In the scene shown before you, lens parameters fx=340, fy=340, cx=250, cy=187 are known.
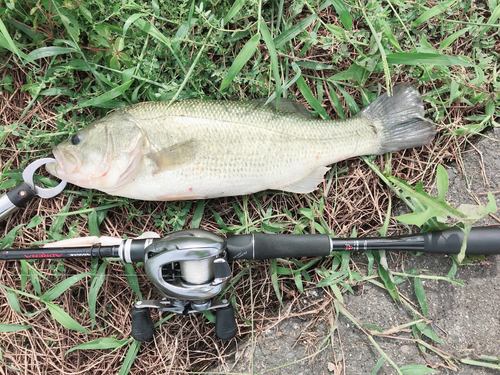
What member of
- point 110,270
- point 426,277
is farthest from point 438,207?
point 110,270

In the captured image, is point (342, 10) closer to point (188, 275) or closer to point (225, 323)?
point (188, 275)

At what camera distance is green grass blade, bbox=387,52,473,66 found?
2.17 metres

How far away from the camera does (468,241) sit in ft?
7.14

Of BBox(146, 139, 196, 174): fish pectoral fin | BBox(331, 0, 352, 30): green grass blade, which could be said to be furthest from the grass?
BBox(146, 139, 196, 174): fish pectoral fin

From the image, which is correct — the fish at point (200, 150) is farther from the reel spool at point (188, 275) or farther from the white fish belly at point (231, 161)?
the reel spool at point (188, 275)

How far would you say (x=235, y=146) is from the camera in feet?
7.39

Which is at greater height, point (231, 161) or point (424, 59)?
Result: point (424, 59)

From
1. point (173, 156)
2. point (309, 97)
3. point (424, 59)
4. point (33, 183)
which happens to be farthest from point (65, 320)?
point (424, 59)

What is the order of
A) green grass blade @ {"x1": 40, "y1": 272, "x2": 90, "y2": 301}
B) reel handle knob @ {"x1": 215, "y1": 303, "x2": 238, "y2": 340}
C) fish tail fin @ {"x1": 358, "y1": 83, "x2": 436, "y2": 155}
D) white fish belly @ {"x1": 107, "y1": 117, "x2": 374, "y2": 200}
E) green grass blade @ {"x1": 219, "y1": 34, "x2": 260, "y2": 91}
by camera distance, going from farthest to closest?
1. fish tail fin @ {"x1": 358, "y1": 83, "x2": 436, "y2": 155}
2. green grass blade @ {"x1": 40, "y1": 272, "x2": 90, "y2": 301}
3. white fish belly @ {"x1": 107, "y1": 117, "x2": 374, "y2": 200}
4. reel handle knob @ {"x1": 215, "y1": 303, "x2": 238, "y2": 340}
5. green grass blade @ {"x1": 219, "y1": 34, "x2": 260, "y2": 91}

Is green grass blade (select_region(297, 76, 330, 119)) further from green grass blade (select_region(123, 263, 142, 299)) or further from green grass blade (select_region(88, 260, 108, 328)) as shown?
green grass blade (select_region(88, 260, 108, 328))

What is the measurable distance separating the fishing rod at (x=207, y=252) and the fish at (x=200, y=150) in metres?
0.37

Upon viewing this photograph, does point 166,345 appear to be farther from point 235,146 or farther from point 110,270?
point 235,146

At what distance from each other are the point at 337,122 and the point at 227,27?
→ 1.07 meters

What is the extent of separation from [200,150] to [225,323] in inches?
43.8
